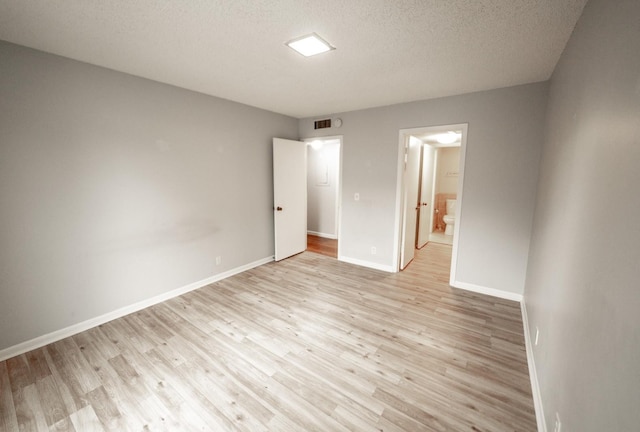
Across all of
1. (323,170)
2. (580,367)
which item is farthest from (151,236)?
(323,170)

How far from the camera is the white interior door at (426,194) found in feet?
16.5

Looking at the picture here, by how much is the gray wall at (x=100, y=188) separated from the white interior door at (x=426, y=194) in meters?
3.41

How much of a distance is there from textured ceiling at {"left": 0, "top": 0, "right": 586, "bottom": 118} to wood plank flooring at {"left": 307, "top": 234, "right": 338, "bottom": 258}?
3063 millimetres

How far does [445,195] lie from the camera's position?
6930mm

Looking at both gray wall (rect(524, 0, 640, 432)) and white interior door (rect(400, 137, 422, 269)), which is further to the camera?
white interior door (rect(400, 137, 422, 269))

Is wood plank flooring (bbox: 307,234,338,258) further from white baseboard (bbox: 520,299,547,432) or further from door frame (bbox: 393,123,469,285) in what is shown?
white baseboard (bbox: 520,299,547,432)

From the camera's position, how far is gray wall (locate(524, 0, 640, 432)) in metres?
0.77

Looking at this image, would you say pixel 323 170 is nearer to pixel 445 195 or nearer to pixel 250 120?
pixel 250 120

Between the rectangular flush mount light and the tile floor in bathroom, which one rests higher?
the rectangular flush mount light

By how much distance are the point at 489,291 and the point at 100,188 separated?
14.8 feet

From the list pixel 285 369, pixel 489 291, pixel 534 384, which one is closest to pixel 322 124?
pixel 489 291

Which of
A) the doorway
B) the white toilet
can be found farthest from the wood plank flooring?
the white toilet

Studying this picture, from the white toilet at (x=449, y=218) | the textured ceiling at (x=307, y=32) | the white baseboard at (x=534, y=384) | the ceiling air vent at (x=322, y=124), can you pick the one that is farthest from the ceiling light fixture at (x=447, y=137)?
the white baseboard at (x=534, y=384)

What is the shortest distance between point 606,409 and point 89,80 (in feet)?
12.8
